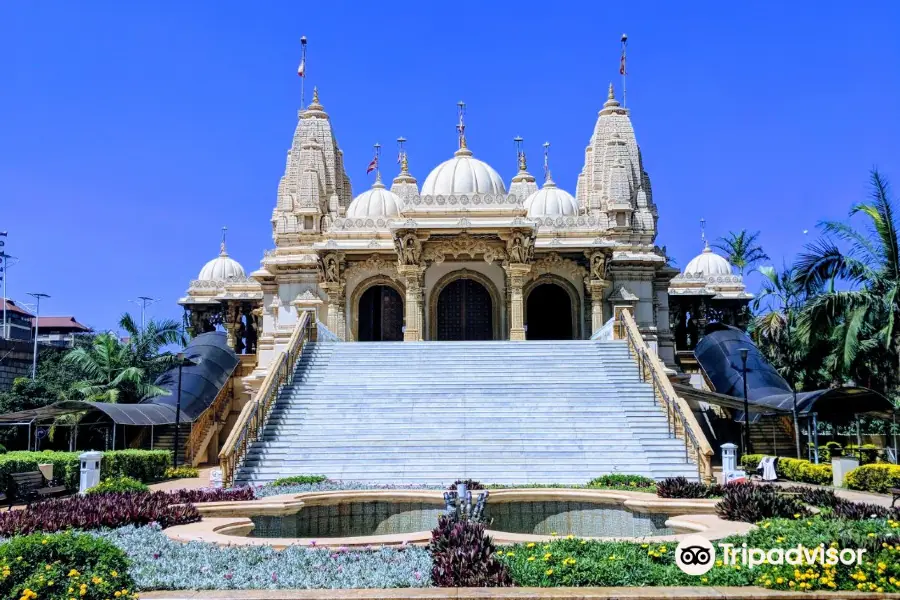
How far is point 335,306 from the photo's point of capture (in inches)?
1245

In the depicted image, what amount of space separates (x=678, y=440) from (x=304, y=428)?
8312 millimetres

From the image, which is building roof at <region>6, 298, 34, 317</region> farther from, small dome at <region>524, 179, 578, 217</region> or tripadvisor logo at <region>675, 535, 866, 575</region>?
tripadvisor logo at <region>675, 535, 866, 575</region>

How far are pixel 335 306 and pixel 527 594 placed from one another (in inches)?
1008

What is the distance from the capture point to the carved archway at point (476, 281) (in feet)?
104

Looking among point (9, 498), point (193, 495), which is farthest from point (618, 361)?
point (9, 498)

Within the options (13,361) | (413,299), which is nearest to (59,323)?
(13,361)

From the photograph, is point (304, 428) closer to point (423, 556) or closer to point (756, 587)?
point (423, 556)

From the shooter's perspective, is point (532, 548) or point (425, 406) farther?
point (425, 406)

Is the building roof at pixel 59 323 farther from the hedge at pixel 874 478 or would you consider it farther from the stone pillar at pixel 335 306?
the hedge at pixel 874 478

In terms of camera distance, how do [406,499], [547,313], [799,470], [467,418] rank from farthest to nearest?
[547,313] → [467,418] → [799,470] → [406,499]

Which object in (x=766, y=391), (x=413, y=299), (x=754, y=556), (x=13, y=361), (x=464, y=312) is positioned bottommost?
(x=754, y=556)

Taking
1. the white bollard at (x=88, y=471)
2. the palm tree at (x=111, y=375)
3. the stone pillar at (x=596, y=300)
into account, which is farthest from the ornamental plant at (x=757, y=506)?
the palm tree at (x=111, y=375)

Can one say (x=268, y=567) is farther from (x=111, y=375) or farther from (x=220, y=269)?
(x=220, y=269)

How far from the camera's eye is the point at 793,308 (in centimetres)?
3412
